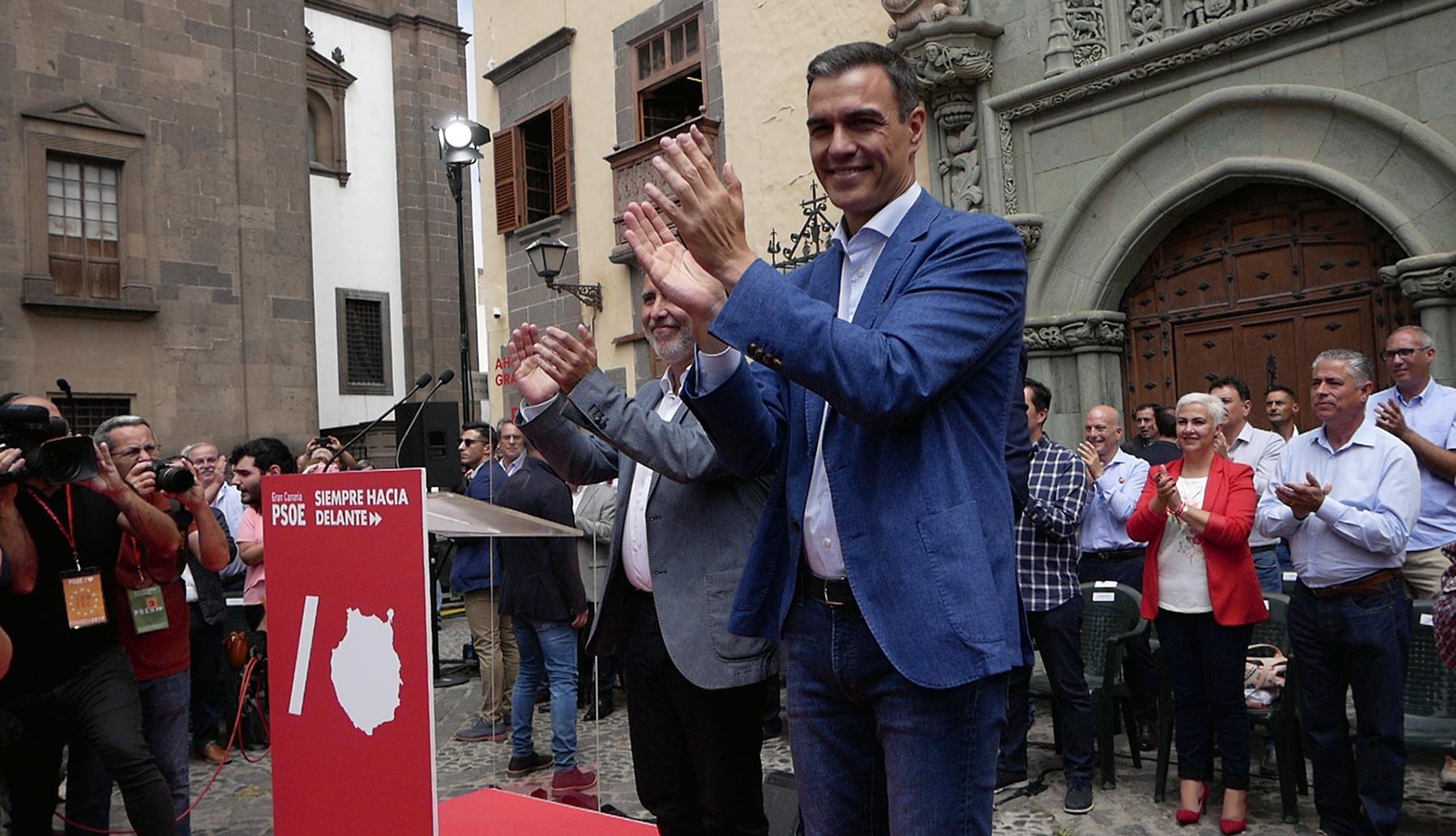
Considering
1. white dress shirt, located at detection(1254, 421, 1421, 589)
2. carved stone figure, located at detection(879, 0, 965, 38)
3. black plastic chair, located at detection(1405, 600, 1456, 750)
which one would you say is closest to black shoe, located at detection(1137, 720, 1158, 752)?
black plastic chair, located at detection(1405, 600, 1456, 750)

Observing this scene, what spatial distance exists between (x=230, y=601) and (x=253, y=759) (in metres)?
1.12

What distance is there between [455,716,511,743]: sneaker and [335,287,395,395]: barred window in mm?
17867

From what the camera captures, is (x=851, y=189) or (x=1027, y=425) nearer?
(x=851, y=189)

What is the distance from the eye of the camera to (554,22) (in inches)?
585

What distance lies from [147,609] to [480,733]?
3416 mm

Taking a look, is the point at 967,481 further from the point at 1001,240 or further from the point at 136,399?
the point at 136,399

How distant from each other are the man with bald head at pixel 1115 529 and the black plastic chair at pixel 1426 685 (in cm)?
132

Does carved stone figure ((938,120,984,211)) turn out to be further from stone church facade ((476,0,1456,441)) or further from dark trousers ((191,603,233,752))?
dark trousers ((191,603,233,752))

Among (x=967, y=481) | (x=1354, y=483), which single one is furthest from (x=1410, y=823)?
(x=967, y=481)

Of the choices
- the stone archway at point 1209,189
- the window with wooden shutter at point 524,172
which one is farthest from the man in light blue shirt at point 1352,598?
the window with wooden shutter at point 524,172

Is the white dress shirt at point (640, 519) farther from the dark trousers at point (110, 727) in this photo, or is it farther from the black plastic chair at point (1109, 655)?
the black plastic chair at point (1109, 655)

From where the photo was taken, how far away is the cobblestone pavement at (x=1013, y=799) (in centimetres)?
496

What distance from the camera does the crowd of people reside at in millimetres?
1863

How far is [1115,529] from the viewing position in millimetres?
6539
